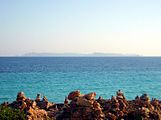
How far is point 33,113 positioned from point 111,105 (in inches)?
321

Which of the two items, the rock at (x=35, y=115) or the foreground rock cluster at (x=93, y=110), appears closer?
the rock at (x=35, y=115)

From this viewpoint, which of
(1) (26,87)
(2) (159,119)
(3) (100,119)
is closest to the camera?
(3) (100,119)

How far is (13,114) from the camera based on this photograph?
90.9ft

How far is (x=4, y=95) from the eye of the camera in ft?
241

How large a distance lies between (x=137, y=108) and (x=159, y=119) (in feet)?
9.12

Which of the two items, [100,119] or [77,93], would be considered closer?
[100,119]

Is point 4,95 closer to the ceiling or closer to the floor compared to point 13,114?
closer to the floor

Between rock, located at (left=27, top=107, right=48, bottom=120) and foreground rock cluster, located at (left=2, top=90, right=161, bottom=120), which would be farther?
foreground rock cluster, located at (left=2, top=90, right=161, bottom=120)

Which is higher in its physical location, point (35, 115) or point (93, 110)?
point (93, 110)

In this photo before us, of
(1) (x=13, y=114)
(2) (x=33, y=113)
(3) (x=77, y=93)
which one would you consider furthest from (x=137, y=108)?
(1) (x=13, y=114)

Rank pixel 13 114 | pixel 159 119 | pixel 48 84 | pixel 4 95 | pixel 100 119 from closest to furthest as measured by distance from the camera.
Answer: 1. pixel 13 114
2. pixel 100 119
3. pixel 159 119
4. pixel 4 95
5. pixel 48 84

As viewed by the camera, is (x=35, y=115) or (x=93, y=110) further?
(x=35, y=115)

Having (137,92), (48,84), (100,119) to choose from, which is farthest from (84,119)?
(48,84)

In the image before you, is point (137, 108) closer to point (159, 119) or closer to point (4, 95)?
point (159, 119)
